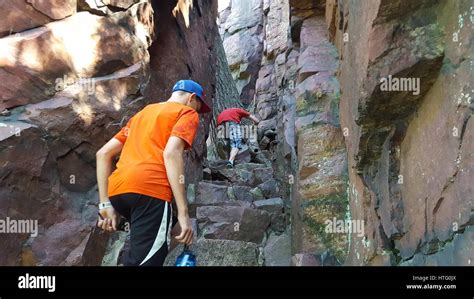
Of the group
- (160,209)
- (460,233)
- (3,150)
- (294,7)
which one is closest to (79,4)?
(3,150)

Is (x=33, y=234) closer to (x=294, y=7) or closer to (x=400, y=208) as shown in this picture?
(x=400, y=208)

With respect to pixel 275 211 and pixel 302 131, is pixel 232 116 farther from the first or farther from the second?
pixel 302 131

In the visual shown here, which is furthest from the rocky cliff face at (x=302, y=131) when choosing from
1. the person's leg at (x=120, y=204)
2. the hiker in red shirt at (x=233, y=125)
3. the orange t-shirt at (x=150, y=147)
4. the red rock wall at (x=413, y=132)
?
the hiker in red shirt at (x=233, y=125)

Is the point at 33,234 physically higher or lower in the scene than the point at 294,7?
lower

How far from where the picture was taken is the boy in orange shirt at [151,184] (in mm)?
3521

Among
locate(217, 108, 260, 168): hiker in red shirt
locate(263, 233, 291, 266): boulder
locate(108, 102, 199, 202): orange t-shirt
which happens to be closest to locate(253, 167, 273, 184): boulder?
locate(217, 108, 260, 168): hiker in red shirt

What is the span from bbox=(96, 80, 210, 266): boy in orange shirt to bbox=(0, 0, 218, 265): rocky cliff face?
2.06 meters

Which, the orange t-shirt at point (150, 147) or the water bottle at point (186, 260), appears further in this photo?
Result: the orange t-shirt at point (150, 147)

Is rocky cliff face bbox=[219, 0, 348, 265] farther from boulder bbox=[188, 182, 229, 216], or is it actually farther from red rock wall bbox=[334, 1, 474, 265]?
boulder bbox=[188, 182, 229, 216]

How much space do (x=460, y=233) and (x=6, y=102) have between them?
4.96m

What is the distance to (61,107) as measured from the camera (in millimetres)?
6020

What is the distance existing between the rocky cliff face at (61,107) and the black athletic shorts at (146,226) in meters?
2.22

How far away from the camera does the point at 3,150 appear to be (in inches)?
211

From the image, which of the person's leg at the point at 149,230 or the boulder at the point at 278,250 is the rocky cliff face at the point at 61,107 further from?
the person's leg at the point at 149,230
